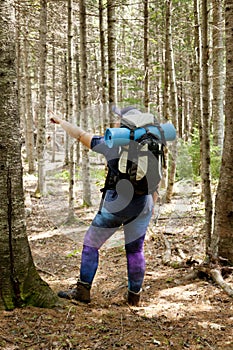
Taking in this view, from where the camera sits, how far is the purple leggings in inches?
165

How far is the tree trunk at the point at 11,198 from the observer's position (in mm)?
3441

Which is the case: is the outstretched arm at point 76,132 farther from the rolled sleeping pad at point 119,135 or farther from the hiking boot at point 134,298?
the hiking boot at point 134,298

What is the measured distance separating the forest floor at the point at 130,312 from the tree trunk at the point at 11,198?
0.56ft

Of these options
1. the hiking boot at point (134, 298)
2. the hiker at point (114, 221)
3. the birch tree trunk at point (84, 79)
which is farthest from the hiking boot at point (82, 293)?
the birch tree trunk at point (84, 79)

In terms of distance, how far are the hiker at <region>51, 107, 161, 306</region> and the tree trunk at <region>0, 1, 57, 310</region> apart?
61cm

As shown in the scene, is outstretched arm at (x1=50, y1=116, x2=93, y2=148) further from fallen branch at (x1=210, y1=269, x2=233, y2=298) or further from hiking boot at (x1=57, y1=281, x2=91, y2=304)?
fallen branch at (x1=210, y1=269, x2=233, y2=298)

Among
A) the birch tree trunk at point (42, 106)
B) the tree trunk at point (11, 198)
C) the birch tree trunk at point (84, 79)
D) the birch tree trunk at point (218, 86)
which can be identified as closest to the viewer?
the tree trunk at point (11, 198)

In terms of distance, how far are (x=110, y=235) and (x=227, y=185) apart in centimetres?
175

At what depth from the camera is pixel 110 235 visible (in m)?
4.27

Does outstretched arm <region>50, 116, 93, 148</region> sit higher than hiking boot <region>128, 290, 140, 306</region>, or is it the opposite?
outstretched arm <region>50, 116, 93, 148</region>

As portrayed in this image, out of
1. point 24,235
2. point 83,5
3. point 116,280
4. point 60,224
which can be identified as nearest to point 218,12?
point 83,5

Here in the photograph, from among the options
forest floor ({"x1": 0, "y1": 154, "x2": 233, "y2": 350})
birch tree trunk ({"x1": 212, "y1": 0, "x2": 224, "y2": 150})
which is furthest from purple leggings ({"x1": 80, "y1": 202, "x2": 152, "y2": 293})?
birch tree trunk ({"x1": 212, "y1": 0, "x2": 224, "y2": 150})

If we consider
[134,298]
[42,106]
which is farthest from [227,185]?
[42,106]

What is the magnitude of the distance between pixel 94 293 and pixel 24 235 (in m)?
1.63
